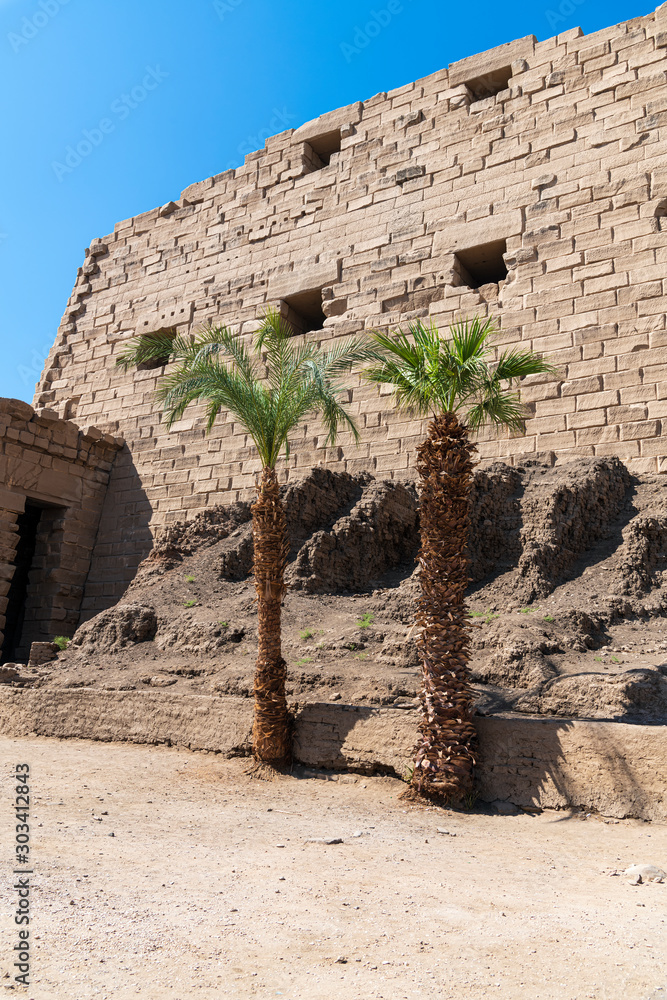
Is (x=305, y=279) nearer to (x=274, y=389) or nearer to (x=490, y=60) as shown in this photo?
(x=490, y=60)

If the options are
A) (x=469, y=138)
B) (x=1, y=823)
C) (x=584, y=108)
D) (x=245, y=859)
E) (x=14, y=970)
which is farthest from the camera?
(x=469, y=138)

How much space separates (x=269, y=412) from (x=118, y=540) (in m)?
6.81

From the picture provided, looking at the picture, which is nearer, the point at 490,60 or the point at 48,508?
the point at 490,60

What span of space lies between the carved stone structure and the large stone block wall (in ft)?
0.10

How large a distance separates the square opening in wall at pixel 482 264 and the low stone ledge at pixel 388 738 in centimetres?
760

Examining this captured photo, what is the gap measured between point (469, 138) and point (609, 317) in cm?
441

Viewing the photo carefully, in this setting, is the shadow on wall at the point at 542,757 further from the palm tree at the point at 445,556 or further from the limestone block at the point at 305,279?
the limestone block at the point at 305,279

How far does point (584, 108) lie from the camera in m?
11.0

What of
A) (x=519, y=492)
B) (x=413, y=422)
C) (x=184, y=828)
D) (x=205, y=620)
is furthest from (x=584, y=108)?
(x=184, y=828)

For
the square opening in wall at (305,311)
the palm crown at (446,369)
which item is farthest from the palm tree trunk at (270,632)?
the square opening in wall at (305,311)

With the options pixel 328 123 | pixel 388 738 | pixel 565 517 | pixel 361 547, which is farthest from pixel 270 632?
pixel 328 123

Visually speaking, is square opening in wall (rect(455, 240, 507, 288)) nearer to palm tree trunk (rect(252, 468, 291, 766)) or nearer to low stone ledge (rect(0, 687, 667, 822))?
palm tree trunk (rect(252, 468, 291, 766))

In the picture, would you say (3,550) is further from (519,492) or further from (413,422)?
(519,492)

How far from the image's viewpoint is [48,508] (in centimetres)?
1363
